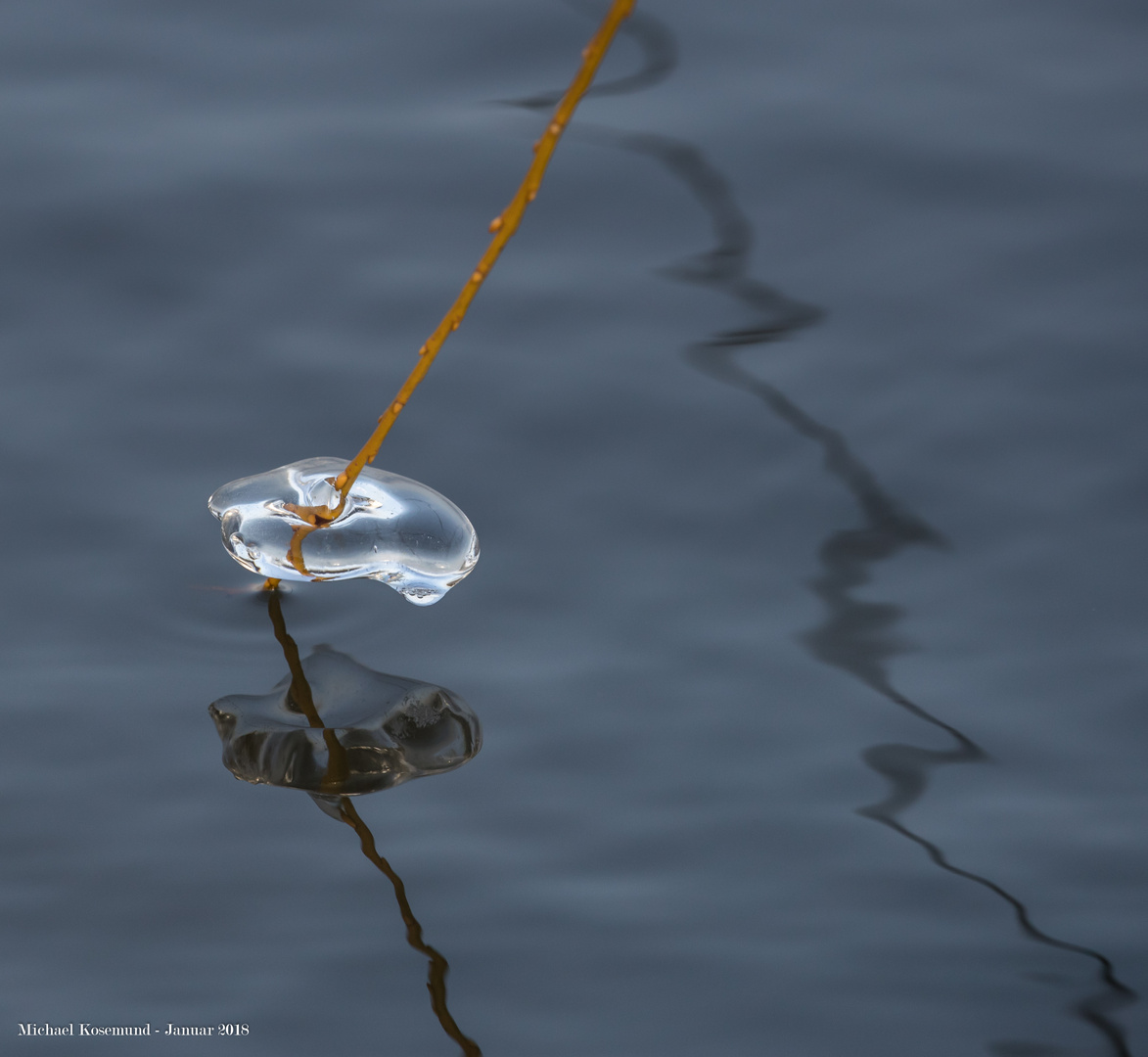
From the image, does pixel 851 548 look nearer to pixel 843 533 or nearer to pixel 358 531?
pixel 843 533

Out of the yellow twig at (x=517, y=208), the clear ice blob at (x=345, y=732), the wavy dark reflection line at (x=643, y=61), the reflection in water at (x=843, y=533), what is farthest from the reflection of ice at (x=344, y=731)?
the wavy dark reflection line at (x=643, y=61)

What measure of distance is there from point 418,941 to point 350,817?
0.41 ft

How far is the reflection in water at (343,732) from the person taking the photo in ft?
3.88

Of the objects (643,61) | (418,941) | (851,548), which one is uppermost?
(643,61)

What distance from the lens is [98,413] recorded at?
1536 millimetres

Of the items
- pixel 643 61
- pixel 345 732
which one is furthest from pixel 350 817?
pixel 643 61

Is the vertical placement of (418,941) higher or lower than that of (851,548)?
lower

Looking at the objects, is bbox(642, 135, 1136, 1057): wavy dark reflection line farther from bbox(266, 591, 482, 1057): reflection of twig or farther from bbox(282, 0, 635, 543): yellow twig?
bbox(282, 0, 635, 543): yellow twig

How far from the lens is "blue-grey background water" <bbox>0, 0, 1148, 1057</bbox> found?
3.52ft

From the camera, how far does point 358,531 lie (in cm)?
125

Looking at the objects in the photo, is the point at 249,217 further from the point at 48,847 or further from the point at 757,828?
the point at 757,828

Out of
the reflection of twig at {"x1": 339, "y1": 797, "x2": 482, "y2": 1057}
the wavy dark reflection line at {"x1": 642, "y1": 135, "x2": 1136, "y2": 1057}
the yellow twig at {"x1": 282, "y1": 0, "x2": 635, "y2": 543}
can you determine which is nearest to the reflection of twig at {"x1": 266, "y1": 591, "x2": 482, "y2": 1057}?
the reflection of twig at {"x1": 339, "y1": 797, "x2": 482, "y2": 1057}

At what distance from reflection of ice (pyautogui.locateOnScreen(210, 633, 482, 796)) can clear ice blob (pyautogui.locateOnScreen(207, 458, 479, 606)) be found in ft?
0.29

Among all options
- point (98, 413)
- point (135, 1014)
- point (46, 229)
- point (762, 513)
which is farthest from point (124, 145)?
point (135, 1014)
